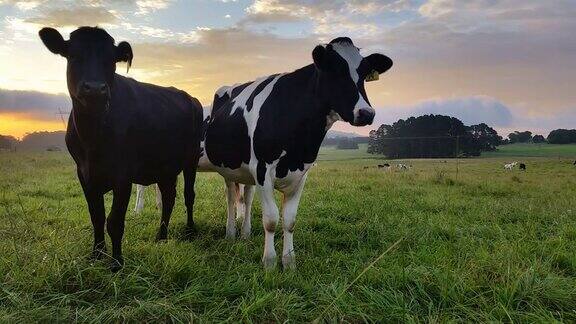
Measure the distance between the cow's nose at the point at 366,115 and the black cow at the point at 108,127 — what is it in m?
2.44

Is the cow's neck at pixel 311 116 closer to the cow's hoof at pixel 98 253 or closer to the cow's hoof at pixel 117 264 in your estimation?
the cow's hoof at pixel 117 264

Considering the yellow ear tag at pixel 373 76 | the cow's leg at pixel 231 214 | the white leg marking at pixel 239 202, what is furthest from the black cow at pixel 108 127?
the yellow ear tag at pixel 373 76

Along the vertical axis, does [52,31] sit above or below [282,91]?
above

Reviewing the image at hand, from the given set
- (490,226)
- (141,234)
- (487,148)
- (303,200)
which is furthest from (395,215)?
(487,148)

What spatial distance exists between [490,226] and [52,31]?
22.7ft

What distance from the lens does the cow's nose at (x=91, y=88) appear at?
4.31 metres

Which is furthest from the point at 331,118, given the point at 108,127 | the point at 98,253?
the point at 98,253

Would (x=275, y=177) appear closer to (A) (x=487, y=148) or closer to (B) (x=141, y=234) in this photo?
(B) (x=141, y=234)

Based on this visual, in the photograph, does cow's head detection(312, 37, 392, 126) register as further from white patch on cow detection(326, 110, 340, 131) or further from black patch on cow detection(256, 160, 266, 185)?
black patch on cow detection(256, 160, 266, 185)

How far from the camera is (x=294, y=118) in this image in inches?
216

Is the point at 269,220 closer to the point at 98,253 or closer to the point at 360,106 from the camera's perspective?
the point at 360,106

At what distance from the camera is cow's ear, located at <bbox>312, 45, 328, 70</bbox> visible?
17.0ft

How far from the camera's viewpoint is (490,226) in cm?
793

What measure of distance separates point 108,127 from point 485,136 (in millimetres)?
71271
